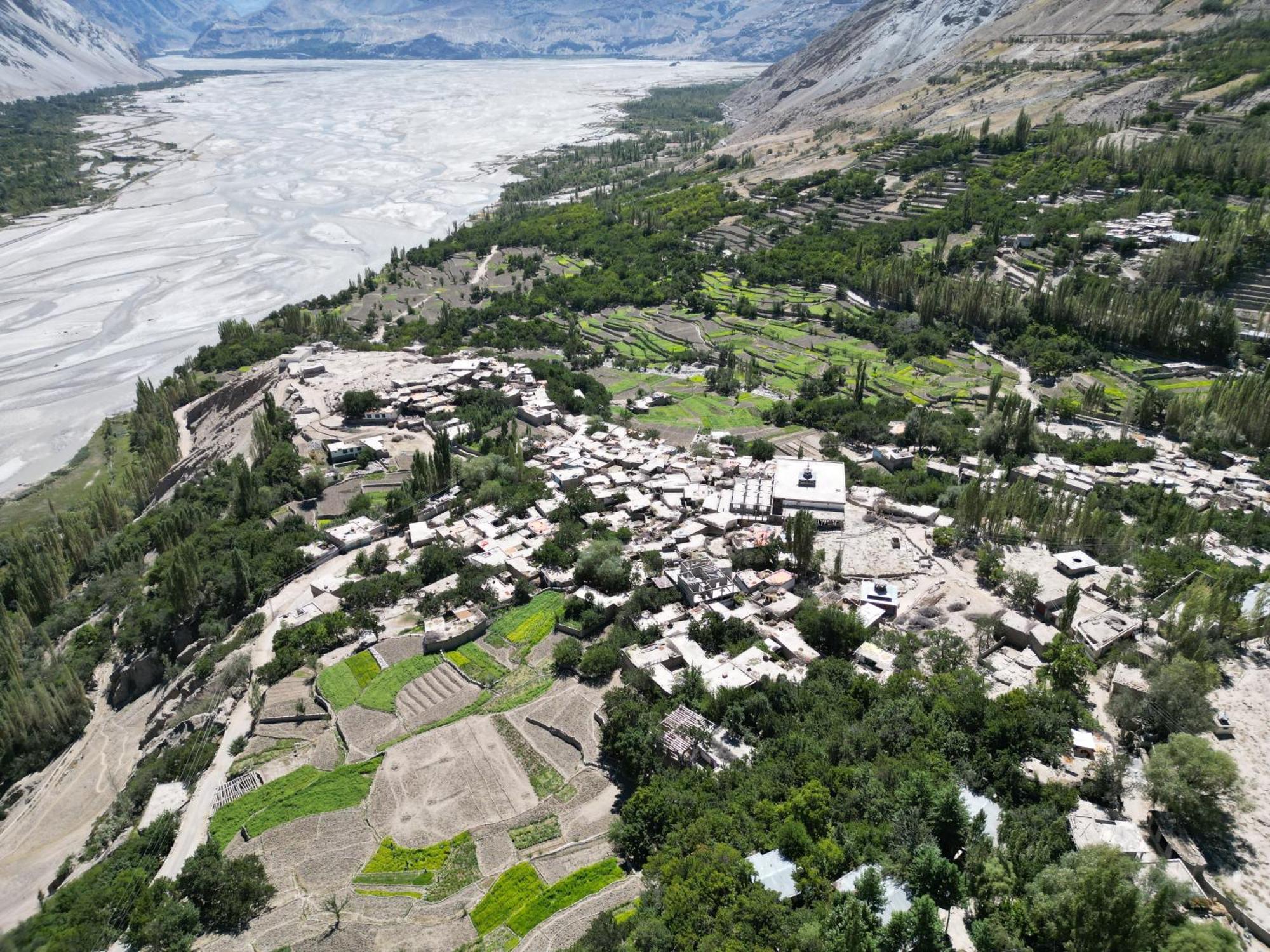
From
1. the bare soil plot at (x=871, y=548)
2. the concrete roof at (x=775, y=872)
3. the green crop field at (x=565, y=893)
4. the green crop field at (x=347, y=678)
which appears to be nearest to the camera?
the concrete roof at (x=775, y=872)

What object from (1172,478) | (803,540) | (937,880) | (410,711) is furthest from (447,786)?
(1172,478)

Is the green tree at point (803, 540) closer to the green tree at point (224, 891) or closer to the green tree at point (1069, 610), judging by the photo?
the green tree at point (1069, 610)

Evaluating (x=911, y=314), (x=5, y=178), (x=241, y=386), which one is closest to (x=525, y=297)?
(x=241, y=386)

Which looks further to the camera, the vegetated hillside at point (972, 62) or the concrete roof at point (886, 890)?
the vegetated hillside at point (972, 62)

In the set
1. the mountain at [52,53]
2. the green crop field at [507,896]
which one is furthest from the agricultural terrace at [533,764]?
the mountain at [52,53]

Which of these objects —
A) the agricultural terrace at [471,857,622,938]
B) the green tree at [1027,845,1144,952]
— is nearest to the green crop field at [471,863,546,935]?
the agricultural terrace at [471,857,622,938]

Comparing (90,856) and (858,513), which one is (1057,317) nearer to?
(858,513)
